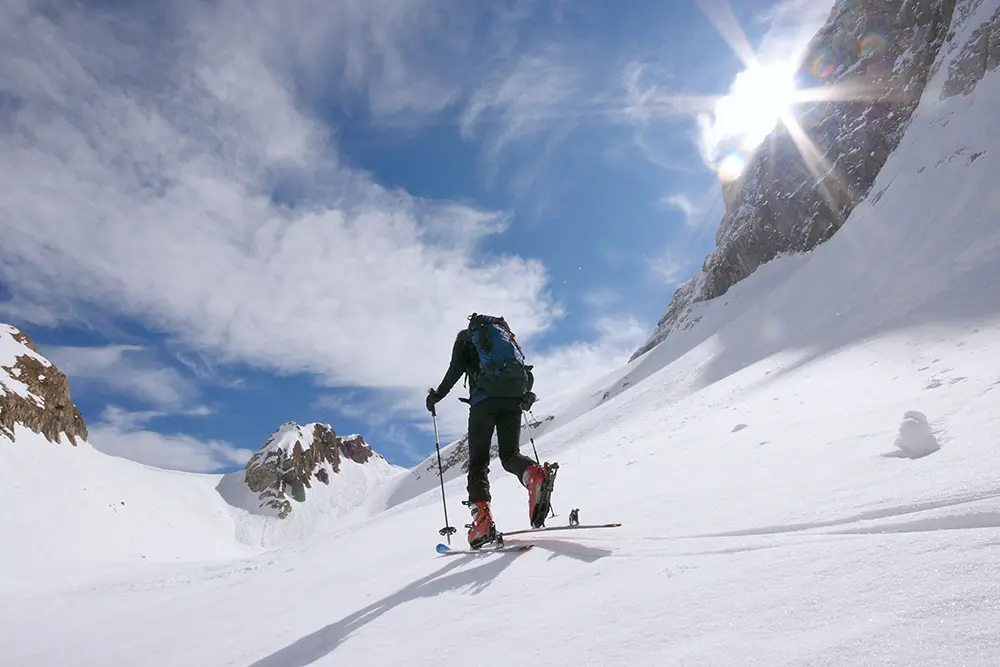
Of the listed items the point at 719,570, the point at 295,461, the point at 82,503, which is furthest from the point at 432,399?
the point at 295,461

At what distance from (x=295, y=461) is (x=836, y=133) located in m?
99.7

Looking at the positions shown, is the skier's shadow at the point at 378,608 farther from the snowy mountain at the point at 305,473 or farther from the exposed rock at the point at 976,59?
the snowy mountain at the point at 305,473

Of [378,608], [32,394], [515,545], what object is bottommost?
[378,608]

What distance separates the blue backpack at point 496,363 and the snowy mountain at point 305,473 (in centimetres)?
8876

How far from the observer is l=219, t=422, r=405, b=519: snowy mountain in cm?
8825

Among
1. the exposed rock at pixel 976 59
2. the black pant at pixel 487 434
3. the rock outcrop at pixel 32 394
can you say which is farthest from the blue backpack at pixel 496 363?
the rock outcrop at pixel 32 394

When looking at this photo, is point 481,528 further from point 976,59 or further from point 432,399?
point 976,59

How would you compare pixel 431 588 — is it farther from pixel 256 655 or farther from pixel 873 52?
pixel 873 52

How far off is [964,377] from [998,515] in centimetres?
497

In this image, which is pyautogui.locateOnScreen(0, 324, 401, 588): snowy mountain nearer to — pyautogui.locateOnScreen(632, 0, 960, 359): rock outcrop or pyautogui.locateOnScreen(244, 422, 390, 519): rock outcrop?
pyautogui.locateOnScreen(244, 422, 390, 519): rock outcrop

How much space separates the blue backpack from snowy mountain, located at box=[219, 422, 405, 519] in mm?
88759

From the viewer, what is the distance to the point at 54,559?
2448cm

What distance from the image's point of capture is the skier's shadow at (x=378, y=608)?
299 centimetres

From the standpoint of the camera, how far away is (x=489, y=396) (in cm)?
504
